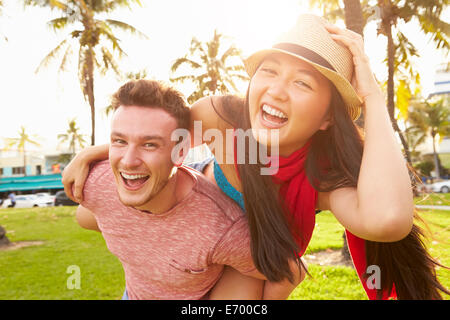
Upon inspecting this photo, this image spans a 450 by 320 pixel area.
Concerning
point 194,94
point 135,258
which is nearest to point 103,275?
point 135,258

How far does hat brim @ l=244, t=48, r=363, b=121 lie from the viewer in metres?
1.54

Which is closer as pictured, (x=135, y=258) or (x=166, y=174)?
(x=166, y=174)

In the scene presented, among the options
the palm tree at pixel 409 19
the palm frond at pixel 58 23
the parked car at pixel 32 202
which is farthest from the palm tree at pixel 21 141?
the palm tree at pixel 409 19

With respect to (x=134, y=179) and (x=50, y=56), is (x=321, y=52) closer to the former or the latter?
(x=134, y=179)

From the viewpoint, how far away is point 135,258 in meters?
2.06

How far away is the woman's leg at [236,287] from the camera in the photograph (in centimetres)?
203

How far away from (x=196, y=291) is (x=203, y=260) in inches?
11.5

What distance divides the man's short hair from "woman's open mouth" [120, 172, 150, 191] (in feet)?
1.04

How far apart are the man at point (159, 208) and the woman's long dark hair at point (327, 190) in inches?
6.0

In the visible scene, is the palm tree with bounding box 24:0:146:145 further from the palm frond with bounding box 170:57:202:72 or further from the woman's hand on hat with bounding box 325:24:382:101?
the woman's hand on hat with bounding box 325:24:382:101

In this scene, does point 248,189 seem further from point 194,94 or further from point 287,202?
point 194,94

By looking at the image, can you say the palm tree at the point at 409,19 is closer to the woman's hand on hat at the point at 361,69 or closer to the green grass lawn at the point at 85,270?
the green grass lawn at the point at 85,270

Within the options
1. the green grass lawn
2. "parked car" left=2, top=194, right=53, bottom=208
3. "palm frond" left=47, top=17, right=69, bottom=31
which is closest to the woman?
the green grass lawn

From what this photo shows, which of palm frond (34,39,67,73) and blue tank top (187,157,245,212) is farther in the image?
palm frond (34,39,67,73)
